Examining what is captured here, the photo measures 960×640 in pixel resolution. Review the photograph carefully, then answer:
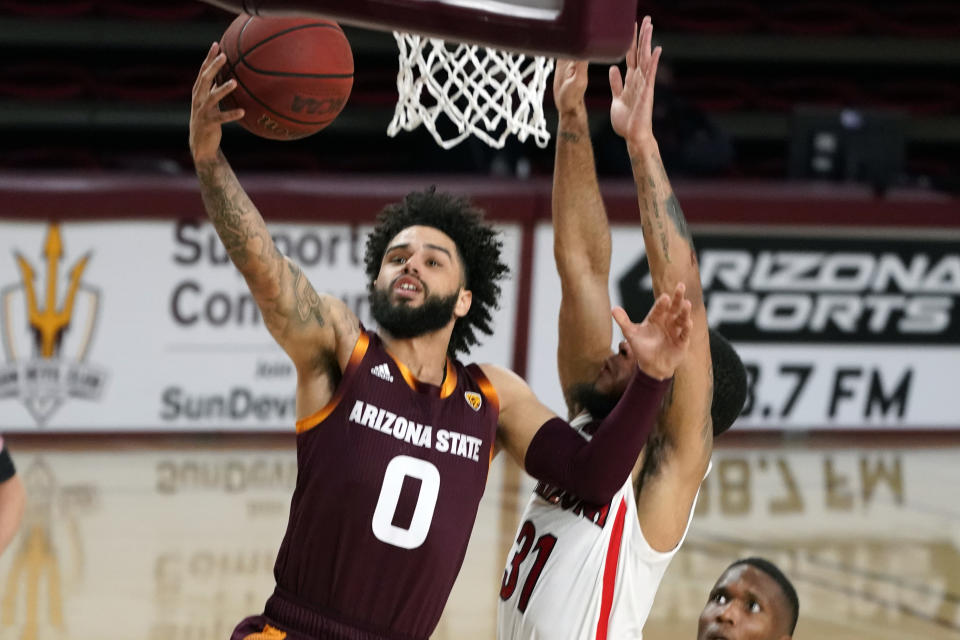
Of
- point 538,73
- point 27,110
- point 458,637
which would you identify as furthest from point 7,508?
point 27,110

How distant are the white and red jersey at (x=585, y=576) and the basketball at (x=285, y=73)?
1.23 m

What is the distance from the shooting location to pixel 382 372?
3773 millimetres

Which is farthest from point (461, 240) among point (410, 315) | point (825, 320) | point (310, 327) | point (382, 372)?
point (825, 320)

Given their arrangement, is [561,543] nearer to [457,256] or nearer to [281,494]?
[457,256]

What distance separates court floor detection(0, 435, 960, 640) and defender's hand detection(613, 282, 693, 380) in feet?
9.07

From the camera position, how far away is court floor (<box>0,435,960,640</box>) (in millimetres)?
6293

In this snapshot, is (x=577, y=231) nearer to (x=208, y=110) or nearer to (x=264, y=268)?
(x=264, y=268)

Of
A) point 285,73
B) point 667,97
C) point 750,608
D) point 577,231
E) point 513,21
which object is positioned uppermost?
point 667,97

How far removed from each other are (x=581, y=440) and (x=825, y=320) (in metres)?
6.35

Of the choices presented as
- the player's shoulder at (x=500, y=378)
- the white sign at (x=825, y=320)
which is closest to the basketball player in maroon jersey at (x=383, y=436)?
the player's shoulder at (x=500, y=378)

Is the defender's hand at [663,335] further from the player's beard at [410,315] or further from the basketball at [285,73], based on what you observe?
the basketball at [285,73]

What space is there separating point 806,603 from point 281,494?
9.57ft

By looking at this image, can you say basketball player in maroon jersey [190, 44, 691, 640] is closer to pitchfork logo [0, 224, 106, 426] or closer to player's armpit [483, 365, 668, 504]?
player's armpit [483, 365, 668, 504]

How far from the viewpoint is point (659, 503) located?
3.92 m
